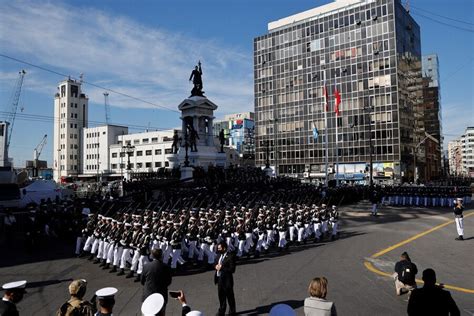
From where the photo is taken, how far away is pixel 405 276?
27.4 feet

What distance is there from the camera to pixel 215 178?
28703 mm

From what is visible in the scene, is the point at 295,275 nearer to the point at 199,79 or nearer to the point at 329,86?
the point at 199,79

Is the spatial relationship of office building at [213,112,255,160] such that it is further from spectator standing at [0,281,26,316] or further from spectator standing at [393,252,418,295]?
spectator standing at [0,281,26,316]

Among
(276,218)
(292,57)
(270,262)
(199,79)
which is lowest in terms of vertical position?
(270,262)

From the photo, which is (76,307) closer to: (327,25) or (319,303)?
(319,303)

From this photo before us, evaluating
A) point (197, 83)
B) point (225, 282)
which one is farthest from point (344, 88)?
point (225, 282)

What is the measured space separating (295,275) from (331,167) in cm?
6129

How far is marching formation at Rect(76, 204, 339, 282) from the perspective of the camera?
37.8 ft

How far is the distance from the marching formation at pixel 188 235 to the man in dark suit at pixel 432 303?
7.59m

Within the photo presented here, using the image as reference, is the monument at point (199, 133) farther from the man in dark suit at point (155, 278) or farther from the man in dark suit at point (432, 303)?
the man in dark suit at point (432, 303)

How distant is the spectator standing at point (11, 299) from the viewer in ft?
15.1

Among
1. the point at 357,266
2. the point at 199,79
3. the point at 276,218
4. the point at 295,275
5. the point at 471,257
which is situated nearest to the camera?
the point at 295,275

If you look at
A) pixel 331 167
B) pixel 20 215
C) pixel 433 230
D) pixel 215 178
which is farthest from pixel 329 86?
pixel 20 215

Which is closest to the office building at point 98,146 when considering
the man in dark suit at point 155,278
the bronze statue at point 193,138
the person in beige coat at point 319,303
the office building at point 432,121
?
the bronze statue at point 193,138
